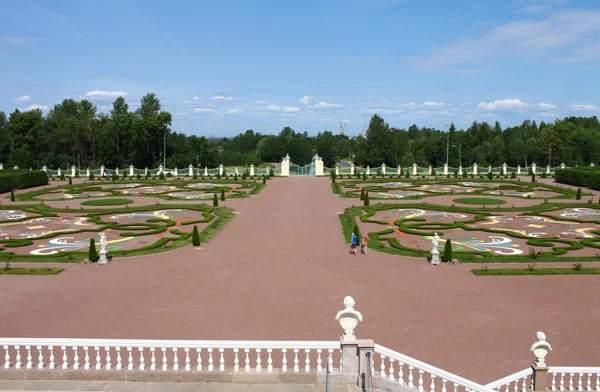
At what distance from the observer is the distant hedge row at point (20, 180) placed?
155ft

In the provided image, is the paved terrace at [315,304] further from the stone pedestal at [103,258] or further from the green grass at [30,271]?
the stone pedestal at [103,258]

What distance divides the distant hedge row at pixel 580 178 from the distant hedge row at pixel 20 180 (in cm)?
5417

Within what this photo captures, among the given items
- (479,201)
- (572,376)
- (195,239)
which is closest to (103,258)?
(195,239)

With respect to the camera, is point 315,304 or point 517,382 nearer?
point 517,382

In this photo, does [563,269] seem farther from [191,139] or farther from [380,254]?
[191,139]

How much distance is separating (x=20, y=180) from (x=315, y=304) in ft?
147

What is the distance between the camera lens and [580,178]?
48688 mm

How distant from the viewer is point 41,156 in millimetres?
83812

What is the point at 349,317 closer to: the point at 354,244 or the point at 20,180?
the point at 354,244

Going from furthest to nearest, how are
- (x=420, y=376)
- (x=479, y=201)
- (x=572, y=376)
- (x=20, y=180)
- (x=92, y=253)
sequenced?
(x=20, y=180) < (x=479, y=201) < (x=92, y=253) < (x=572, y=376) < (x=420, y=376)

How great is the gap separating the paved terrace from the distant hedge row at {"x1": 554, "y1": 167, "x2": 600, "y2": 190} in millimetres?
33484

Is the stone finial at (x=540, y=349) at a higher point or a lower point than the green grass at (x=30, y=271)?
higher

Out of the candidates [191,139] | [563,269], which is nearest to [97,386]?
[563,269]

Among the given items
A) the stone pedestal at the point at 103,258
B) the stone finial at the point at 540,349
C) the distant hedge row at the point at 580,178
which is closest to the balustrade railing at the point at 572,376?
the stone finial at the point at 540,349
